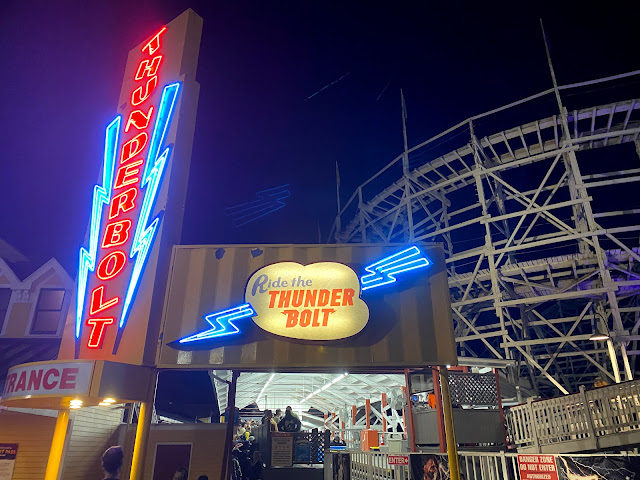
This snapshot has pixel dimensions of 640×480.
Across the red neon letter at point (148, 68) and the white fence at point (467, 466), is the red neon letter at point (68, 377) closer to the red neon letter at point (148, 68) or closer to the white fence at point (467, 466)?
the white fence at point (467, 466)

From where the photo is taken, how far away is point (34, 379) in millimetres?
8398

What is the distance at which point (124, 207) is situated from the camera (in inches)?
444

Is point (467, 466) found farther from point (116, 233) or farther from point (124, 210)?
point (124, 210)

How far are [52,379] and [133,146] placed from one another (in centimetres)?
656

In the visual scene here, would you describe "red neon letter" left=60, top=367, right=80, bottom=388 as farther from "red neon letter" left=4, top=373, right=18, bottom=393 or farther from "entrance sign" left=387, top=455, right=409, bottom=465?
"entrance sign" left=387, top=455, right=409, bottom=465

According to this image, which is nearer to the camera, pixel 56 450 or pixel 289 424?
pixel 56 450

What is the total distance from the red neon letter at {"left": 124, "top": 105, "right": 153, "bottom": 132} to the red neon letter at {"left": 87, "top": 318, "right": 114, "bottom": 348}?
5.59 metres


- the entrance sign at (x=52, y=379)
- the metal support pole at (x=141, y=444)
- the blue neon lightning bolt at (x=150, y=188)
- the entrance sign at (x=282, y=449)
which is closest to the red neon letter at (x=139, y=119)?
the blue neon lightning bolt at (x=150, y=188)

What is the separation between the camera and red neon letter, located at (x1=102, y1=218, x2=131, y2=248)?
1087cm

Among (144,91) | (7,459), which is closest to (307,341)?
(144,91)

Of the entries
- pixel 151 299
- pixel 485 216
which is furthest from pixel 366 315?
pixel 485 216

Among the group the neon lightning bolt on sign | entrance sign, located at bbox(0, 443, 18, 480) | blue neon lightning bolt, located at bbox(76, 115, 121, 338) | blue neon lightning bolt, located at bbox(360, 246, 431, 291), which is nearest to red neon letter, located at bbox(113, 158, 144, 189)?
the neon lightning bolt on sign

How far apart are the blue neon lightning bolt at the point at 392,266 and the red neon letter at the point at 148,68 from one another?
933 cm

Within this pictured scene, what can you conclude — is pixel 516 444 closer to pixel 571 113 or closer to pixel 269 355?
pixel 269 355
